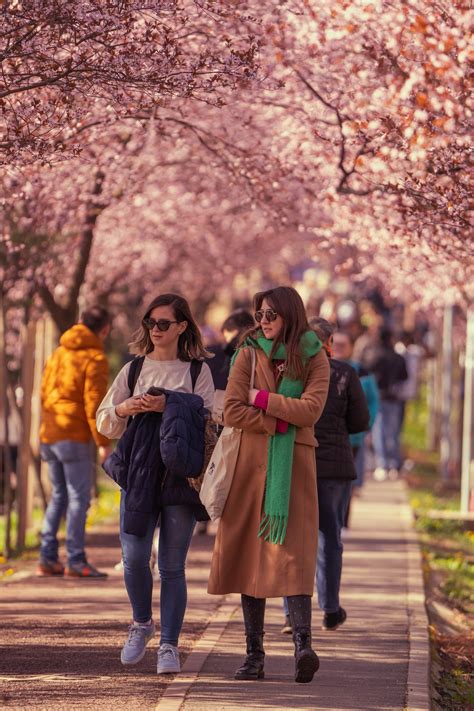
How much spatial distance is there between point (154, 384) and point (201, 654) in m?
1.54

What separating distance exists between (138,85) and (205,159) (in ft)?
15.9

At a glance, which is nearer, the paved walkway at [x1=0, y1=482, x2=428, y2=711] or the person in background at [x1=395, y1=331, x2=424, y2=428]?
the paved walkway at [x1=0, y1=482, x2=428, y2=711]

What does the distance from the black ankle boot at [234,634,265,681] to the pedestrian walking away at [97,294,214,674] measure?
0.35 m

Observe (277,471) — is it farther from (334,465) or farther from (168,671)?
(334,465)

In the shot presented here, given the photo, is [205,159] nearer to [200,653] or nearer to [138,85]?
[138,85]

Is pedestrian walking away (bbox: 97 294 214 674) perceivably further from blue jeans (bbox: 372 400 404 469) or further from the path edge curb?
blue jeans (bbox: 372 400 404 469)

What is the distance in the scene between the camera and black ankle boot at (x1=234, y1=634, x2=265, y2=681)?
760cm

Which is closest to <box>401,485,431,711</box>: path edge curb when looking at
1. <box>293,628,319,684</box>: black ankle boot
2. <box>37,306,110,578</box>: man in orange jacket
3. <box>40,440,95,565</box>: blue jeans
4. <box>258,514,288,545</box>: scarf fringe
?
<box>293,628,319,684</box>: black ankle boot

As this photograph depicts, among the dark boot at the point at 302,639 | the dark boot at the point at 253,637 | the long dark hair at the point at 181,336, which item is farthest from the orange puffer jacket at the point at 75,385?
the dark boot at the point at 302,639

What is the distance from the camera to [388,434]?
21453mm

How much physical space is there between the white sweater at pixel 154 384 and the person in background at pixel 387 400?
12.4 metres

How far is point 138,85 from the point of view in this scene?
8359 mm

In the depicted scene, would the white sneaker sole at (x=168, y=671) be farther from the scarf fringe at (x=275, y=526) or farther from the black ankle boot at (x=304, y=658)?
the scarf fringe at (x=275, y=526)

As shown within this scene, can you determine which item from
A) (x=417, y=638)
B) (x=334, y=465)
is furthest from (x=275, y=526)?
(x=417, y=638)
